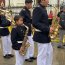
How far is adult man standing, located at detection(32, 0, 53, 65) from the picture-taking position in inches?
267

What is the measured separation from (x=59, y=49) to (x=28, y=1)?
3154mm

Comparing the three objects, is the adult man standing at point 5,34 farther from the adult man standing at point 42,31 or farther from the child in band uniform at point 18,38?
the adult man standing at point 42,31

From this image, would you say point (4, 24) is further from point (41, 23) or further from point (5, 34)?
point (41, 23)

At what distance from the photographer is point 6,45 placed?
969 centimetres

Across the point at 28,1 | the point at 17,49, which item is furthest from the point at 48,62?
the point at 28,1

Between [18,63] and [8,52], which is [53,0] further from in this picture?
[18,63]

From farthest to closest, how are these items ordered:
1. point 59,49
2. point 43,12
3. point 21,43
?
1. point 59,49
2. point 21,43
3. point 43,12

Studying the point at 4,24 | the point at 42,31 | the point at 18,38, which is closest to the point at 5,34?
the point at 4,24

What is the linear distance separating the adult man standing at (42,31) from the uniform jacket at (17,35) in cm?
44

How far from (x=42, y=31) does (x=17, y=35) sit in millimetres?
708

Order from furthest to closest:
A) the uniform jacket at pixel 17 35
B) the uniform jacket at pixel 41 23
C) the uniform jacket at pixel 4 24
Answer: the uniform jacket at pixel 4 24
the uniform jacket at pixel 17 35
the uniform jacket at pixel 41 23

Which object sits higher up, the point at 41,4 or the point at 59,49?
the point at 41,4

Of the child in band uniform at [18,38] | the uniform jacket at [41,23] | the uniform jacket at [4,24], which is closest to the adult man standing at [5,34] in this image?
the uniform jacket at [4,24]

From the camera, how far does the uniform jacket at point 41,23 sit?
6762 millimetres
